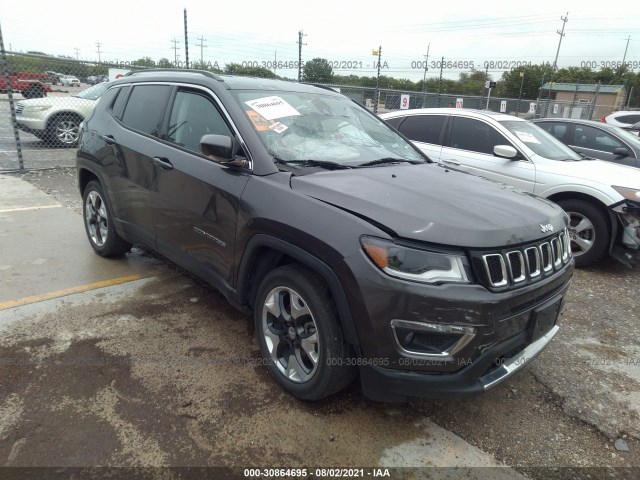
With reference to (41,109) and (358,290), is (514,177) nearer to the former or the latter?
(358,290)

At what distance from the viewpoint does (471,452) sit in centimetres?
237

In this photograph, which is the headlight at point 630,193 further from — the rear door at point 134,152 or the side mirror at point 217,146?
the rear door at point 134,152

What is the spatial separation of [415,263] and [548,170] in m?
4.00

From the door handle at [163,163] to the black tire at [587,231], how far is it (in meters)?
4.28

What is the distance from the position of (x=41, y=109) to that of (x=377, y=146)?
9669 millimetres

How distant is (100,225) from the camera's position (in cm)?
461

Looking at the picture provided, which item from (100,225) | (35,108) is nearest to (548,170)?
(100,225)

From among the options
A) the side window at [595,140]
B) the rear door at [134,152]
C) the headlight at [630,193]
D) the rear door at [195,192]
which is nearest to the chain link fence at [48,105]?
the side window at [595,140]

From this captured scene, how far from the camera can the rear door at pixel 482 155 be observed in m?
5.48

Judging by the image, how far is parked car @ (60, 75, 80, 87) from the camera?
11.2m

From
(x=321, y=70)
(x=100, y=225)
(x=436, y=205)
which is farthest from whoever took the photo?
(x=321, y=70)

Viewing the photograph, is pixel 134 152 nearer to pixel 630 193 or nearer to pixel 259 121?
pixel 259 121

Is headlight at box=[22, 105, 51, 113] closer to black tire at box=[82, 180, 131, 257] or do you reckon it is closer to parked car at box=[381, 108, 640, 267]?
black tire at box=[82, 180, 131, 257]

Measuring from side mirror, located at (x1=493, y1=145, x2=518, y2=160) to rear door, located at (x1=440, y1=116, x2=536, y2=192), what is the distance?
0.49 ft
